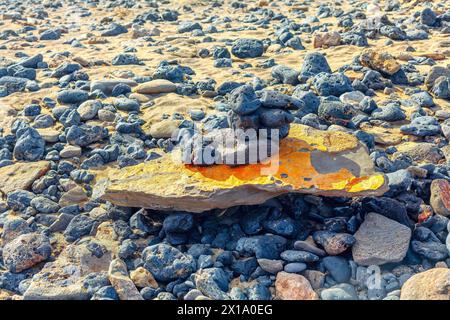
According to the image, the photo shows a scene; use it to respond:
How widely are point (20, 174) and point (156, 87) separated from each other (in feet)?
7.13

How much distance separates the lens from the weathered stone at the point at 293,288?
3.04 m

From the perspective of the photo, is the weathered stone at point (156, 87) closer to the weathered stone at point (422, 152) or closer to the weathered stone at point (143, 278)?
the weathered stone at point (422, 152)

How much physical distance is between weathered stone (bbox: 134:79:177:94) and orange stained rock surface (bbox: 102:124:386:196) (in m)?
2.30

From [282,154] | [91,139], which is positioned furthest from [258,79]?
[282,154]

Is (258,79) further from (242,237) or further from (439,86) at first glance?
(242,237)

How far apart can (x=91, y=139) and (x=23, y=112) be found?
1.29 meters

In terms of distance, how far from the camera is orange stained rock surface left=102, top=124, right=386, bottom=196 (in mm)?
3426

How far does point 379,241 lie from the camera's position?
3.35 metres

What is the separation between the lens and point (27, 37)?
957 cm

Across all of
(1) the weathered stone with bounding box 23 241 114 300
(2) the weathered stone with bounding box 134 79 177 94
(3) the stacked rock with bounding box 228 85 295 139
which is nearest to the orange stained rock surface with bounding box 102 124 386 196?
(3) the stacked rock with bounding box 228 85 295 139

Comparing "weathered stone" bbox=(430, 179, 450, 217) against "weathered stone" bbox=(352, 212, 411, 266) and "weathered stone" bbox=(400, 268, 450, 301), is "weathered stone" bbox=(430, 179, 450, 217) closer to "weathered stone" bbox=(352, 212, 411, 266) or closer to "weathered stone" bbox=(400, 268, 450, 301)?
"weathered stone" bbox=(352, 212, 411, 266)

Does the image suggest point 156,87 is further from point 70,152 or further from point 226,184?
point 226,184

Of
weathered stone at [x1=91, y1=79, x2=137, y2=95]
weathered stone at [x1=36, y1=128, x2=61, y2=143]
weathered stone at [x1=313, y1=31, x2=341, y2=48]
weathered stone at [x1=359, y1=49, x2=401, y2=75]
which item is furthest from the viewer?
weathered stone at [x1=313, y1=31, x2=341, y2=48]

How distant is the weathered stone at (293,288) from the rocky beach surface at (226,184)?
14mm
